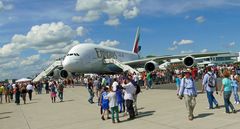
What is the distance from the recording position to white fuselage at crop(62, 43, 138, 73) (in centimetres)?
3469

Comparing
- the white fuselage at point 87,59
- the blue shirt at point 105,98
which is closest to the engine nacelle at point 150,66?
the white fuselage at point 87,59

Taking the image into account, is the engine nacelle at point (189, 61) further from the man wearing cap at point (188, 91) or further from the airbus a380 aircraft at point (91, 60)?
the man wearing cap at point (188, 91)

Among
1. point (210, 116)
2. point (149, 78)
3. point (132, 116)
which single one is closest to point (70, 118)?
point (132, 116)

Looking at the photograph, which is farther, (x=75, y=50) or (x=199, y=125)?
(x=75, y=50)

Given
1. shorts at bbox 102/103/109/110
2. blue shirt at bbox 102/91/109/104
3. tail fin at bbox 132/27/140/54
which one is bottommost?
shorts at bbox 102/103/109/110

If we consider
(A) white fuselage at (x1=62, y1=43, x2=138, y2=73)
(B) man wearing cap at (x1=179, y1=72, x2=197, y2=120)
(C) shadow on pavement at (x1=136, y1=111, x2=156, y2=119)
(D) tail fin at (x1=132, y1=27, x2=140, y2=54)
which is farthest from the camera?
(D) tail fin at (x1=132, y1=27, x2=140, y2=54)

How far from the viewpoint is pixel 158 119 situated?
34.7 feet

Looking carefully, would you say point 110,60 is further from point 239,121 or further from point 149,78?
point 239,121

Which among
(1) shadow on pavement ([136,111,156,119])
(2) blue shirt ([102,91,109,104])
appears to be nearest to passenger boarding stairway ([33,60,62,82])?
(1) shadow on pavement ([136,111,156,119])

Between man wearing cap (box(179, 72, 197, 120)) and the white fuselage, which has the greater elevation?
the white fuselage

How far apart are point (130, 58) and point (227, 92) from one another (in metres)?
43.7

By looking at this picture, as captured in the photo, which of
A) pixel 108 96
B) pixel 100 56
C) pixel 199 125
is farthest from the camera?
pixel 100 56

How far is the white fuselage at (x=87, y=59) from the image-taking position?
34.7 m

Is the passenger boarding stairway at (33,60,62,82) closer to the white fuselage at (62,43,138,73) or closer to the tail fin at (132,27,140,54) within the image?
the white fuselage at (62,43,138,73)
